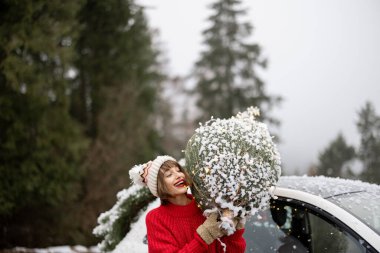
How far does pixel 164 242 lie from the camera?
2.17 m

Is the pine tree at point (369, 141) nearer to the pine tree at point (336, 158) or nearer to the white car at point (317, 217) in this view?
the pine tree at point (336, 158)

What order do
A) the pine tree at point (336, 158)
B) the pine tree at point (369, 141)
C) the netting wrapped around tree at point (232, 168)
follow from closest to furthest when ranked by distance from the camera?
the netting wrapped around tree at point (232, 168), the pine tree at point (369, 141), the pine tree at point (336, 158)

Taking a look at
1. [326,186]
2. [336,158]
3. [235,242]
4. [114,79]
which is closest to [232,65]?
[114,79]

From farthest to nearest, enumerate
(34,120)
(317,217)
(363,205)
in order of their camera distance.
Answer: (34,120) → (317,217) → (363,205)

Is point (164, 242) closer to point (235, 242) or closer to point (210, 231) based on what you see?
point (210, 231)

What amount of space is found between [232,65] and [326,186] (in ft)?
48.3

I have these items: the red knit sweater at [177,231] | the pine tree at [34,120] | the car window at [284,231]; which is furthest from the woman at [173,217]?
the pine tree at [34,120]

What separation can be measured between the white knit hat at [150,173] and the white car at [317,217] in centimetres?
76

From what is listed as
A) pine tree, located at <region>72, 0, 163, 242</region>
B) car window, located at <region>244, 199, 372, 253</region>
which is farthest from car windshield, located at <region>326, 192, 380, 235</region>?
pine tree, located at <region>72, 0, 163, 242</region>

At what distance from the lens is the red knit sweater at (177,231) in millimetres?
2170

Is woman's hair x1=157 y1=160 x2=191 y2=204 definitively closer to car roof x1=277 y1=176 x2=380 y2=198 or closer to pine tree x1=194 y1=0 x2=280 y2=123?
car roof x1=277 y1=176 x2=380 y2=198

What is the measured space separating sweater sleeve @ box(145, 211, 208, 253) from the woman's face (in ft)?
0.69

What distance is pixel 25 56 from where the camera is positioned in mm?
8414

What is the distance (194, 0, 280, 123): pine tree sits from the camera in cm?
1689
